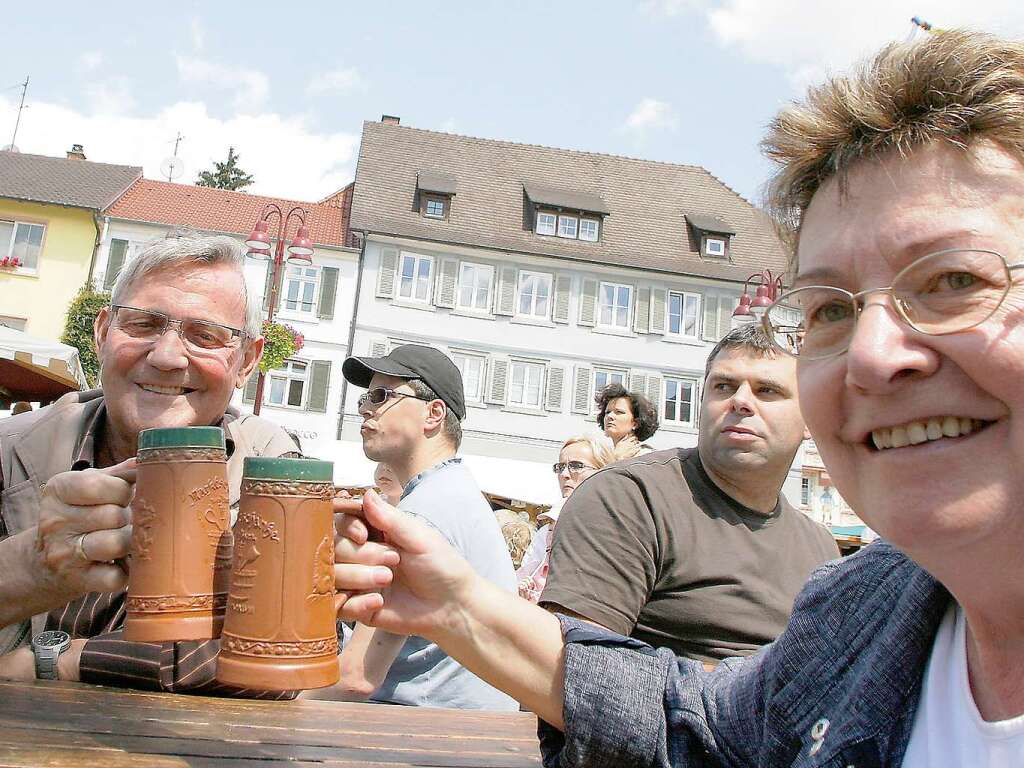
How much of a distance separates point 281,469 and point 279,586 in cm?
20

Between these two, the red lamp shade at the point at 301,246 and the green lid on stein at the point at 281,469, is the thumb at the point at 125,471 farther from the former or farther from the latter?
the red lamp shade at the point at 301,246

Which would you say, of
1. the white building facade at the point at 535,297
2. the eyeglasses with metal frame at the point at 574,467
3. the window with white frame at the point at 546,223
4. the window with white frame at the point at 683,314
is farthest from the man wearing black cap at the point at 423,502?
the window with white frame at the point at 546,223

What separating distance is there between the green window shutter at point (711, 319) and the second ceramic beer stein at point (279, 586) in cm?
2980

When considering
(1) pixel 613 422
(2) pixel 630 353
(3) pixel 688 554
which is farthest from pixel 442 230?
(3) pixel 688 554

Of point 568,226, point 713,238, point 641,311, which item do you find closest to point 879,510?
point 641,311

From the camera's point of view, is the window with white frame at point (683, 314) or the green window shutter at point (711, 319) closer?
the window with white frame at point (683, 314)

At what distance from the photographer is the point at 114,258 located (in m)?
28.0

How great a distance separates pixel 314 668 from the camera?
1.50 m

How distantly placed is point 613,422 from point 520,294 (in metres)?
23.3

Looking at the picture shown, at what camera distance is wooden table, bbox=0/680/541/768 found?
156 cm

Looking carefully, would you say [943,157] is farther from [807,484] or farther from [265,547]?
[807,484]

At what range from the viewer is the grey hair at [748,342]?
10.9ft

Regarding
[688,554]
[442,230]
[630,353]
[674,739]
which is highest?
[442,230]

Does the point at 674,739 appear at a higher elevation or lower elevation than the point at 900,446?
lower
